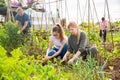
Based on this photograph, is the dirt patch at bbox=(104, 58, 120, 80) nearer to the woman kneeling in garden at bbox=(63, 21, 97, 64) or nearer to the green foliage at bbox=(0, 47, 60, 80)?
the woman kneeling in garden at bbox=(63, 21, 97, 64)

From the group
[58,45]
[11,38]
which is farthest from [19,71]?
[11,38]

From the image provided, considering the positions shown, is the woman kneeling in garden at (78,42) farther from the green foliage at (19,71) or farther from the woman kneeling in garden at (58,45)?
the green foliage at (19,71)

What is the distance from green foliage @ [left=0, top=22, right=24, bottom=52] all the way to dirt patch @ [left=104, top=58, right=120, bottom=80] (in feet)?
9.44

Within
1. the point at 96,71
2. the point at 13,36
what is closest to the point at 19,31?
the point at 13,36

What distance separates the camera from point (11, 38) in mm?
7809

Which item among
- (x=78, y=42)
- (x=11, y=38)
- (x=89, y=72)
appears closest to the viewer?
(x=89, y=72)

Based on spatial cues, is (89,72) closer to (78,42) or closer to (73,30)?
(73,30)

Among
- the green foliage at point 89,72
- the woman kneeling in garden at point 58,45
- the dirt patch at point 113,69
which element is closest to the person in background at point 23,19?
the woman kneeling in garden at point 58,45

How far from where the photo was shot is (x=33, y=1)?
11367mm

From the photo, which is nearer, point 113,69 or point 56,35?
point 113,69

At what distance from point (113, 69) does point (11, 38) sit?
3.49 meters

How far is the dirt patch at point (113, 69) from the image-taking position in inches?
161

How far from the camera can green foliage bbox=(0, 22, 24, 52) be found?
7.75 metres

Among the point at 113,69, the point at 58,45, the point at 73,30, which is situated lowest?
the point at 113,69
